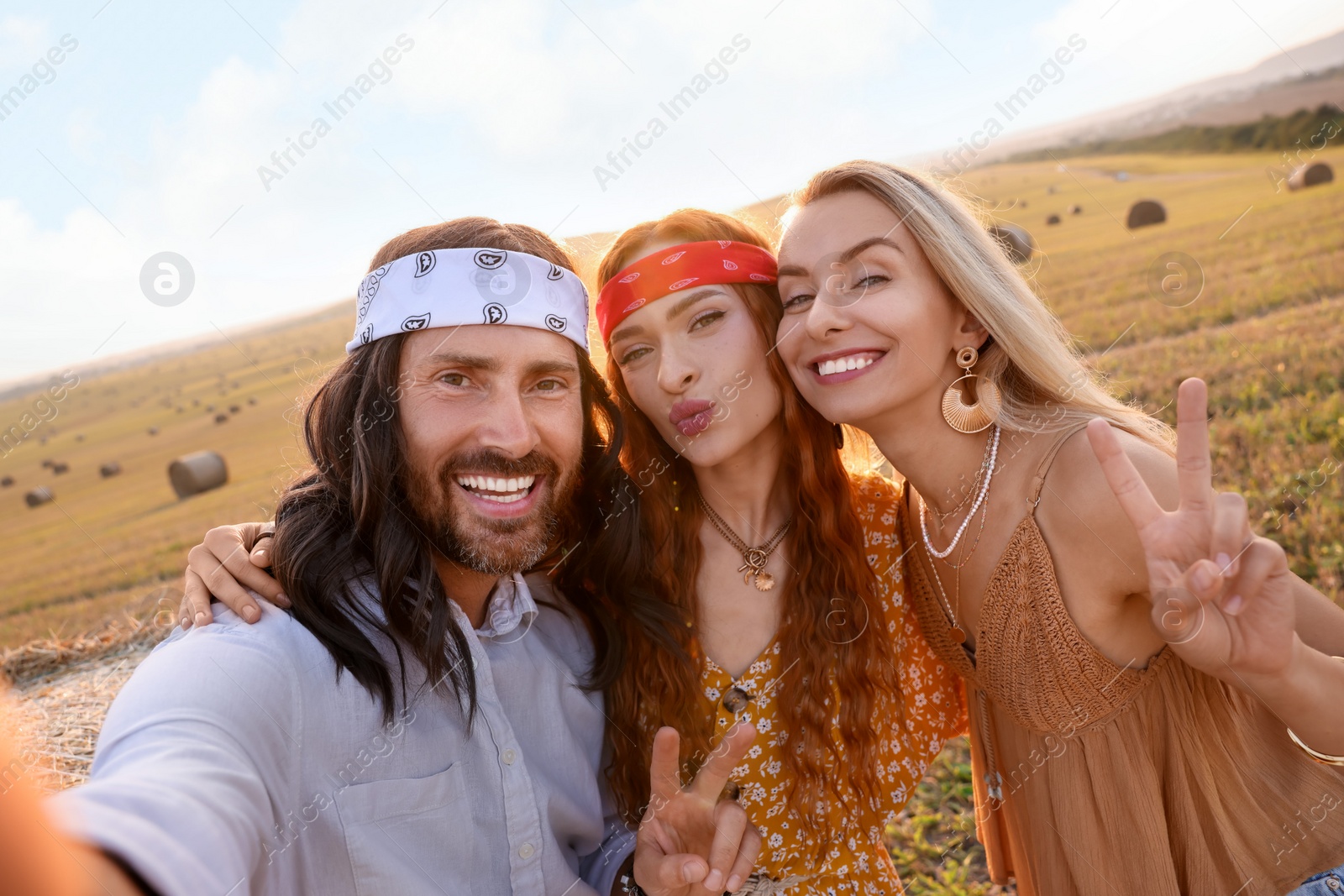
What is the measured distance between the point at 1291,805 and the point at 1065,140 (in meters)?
59.5

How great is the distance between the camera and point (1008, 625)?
2680 mm

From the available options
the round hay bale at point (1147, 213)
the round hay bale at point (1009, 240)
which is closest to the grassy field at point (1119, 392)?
the round hay bale at point (1009, 240)

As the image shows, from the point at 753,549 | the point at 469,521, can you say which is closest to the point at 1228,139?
the point at 753,549

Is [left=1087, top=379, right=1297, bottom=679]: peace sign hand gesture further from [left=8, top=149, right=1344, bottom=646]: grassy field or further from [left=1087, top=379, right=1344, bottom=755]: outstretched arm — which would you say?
[left=8, top=149, right=1344, bottom=646]: grassy field

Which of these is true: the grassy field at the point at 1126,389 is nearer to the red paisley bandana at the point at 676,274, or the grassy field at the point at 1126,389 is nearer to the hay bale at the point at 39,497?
the hay bale at the point at 39,497

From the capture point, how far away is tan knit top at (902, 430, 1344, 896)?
2.47 metres

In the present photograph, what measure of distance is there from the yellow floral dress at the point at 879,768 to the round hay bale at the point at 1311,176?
85.2ft

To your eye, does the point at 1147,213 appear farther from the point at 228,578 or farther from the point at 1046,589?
the point at 228,578

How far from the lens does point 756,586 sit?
128 inches

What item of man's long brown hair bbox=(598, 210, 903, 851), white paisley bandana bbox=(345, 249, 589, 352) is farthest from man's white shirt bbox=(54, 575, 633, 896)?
white paisley bandana bbox=(345, 249, 589, 352)

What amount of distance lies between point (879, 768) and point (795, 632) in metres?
0.70

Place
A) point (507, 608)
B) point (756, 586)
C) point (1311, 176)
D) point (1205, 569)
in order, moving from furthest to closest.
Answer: point (1311, 176) < point (756, 586) < point (507, 608) < point (1205, 569)

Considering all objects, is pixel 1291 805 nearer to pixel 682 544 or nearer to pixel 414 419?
pixel 682 544

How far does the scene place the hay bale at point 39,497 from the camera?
28.5m
